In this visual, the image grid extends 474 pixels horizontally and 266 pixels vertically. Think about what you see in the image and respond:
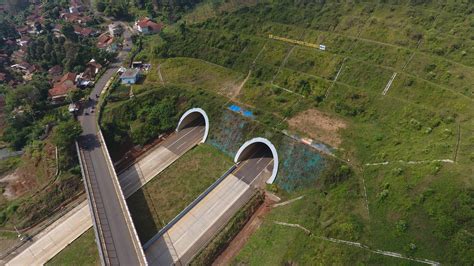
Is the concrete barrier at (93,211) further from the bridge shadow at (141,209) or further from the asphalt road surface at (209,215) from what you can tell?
the asphalt road surface at (209,215)

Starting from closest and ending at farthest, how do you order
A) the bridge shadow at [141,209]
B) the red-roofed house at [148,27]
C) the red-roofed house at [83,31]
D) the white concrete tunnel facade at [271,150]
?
the bridge shadow at [141,209] → the white concrete tunnel facade at [271,150] → the red-roofed house at [148,27] → the red-roofed house at [83,31]

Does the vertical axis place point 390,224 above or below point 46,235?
above

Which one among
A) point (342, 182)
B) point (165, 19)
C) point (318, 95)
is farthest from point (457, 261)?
point (165, 19)

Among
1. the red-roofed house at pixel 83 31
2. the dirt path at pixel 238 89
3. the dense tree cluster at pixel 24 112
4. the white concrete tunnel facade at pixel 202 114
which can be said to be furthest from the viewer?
the red-roofed house at pixel 83 31

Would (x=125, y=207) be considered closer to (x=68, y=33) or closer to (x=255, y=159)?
(x=255, y=159)

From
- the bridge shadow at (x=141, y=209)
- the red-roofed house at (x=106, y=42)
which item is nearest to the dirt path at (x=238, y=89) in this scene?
the bridge shadow at (x=141, y=209)

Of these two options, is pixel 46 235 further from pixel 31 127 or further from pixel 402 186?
pixel 402 186
